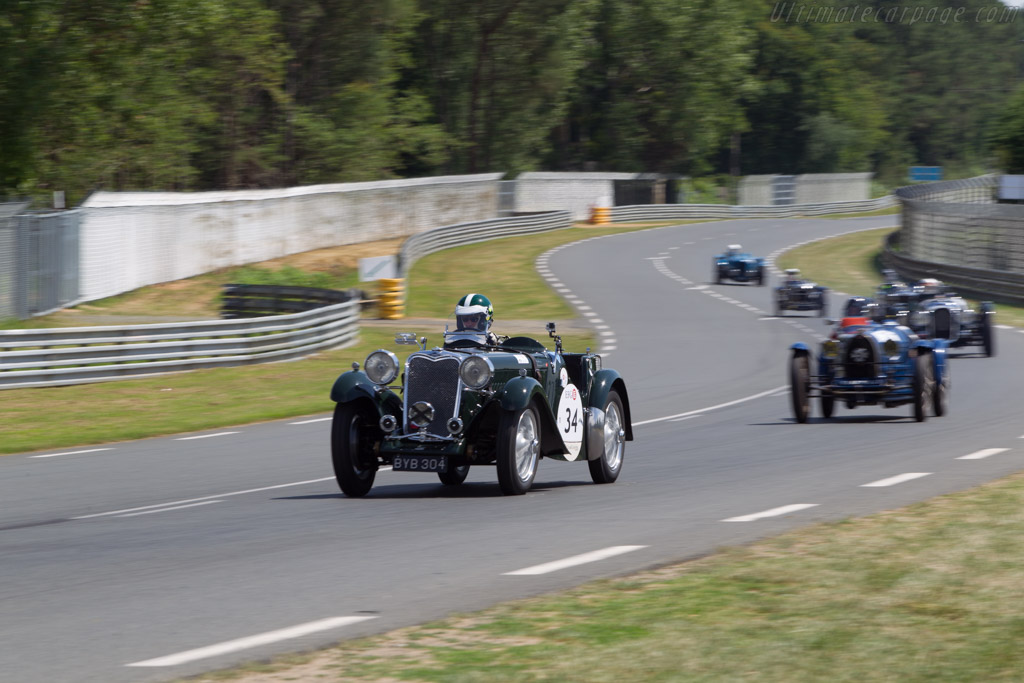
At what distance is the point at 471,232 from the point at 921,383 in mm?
41805

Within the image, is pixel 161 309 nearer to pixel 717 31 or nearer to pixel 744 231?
pixel 744 231

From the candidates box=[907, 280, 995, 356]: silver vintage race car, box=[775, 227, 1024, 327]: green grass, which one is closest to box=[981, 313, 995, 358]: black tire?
box=[907, 280, 995, 356]: silver vintage race car

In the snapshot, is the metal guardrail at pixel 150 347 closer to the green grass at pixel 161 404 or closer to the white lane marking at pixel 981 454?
the green grass at pixel 161 404

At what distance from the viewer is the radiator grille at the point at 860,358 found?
55.2 ft

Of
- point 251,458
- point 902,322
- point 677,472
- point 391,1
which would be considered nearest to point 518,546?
point 677,472

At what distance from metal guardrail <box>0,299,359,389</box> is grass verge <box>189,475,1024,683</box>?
50.8 feet

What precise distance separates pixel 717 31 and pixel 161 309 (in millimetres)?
59340

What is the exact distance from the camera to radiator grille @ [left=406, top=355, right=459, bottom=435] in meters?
10.5

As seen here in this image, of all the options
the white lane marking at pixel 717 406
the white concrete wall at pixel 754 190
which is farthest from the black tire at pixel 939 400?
the white concrete wall at pixel 754 190

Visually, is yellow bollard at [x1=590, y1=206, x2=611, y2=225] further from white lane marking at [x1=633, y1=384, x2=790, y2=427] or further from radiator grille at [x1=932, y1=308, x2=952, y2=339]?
white lane marking at [x1=633, y1=384, x2=790, y2=427]

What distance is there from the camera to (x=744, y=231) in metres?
69.8

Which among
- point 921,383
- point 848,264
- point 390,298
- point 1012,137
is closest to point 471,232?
point 848,264

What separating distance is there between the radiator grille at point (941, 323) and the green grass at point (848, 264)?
9365 millimetres

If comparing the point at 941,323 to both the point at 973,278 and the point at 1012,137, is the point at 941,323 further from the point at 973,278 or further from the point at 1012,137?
the point at 1012,137
